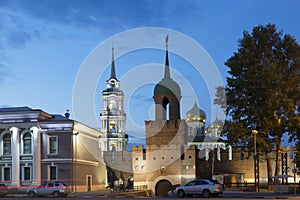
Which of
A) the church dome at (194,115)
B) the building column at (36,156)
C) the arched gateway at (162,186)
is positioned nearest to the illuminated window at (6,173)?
the building column at (36,156)

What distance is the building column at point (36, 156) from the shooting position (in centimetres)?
5231

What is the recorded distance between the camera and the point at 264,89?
44688 millimetres

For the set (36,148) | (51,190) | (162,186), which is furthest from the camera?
(162,186)

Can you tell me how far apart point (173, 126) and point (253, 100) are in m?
28.9

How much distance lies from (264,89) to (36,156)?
23735mm

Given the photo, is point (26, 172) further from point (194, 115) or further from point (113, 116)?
point (113, 116)

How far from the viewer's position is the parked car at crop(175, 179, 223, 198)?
117 ft

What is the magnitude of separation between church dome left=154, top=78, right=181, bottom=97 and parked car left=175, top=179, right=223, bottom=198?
38.9 meters

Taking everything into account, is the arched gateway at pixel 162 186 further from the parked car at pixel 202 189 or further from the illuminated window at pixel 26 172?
the parked car at pixel 202 189

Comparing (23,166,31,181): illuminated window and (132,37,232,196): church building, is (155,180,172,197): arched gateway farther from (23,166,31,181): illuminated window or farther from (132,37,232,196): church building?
(23,166,31,181): illuminated window

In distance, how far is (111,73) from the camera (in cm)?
12650

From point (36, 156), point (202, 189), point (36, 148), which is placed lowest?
point (202, 189)

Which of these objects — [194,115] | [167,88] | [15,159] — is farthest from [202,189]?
[194,115]

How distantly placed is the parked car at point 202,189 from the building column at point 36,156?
20452 mm
